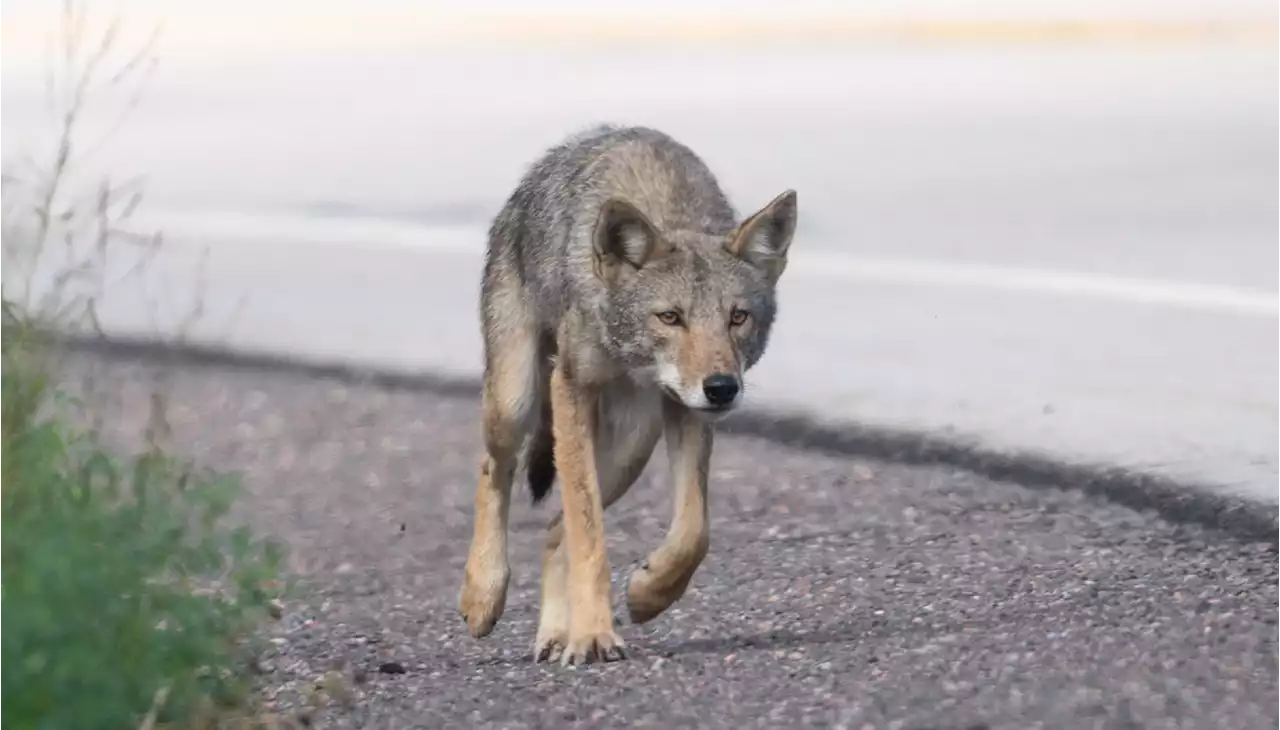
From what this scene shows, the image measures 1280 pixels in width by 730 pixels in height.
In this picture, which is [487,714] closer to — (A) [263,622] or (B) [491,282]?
(A) [263,622]

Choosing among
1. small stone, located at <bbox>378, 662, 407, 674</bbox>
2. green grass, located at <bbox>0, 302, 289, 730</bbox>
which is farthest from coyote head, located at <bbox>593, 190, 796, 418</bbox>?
green grass, located at <bbox>0, 302, 289, 730</bbox>

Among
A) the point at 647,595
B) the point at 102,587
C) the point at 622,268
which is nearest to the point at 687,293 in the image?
the point at 622,268

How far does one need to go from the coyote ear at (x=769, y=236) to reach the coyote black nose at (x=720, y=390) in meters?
0.62

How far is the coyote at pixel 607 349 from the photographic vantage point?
23.0 ft

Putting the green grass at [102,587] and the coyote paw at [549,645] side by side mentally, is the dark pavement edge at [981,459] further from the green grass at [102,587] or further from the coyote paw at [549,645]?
the coyote paw at [549,645]

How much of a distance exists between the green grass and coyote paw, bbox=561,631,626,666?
0.97 m

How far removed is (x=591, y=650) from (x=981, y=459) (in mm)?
3068

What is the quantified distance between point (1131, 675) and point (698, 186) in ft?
7.76

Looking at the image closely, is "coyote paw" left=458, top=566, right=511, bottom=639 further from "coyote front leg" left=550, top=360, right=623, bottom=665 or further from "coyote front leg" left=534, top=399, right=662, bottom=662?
"coyote front leg" left=550, top=360, right=623, bottom=665

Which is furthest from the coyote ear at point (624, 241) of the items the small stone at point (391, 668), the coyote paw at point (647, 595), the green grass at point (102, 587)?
the green grass at point (102, 587)

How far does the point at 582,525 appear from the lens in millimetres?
7090

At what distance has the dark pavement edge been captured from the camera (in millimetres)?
8273

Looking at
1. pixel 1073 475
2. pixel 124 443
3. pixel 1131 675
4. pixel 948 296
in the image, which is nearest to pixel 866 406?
pixel 1073 475

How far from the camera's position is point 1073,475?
909 centimetres
